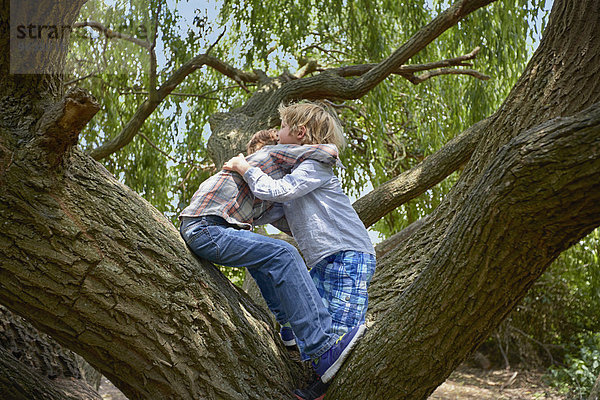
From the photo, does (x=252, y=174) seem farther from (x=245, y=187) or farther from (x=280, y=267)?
(x=280, y=267)

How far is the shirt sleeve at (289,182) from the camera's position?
2000 mm

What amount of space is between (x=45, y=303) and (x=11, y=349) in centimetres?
91

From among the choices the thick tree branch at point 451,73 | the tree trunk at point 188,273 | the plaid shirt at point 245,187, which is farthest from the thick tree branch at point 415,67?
the tree trunk at point 188,273

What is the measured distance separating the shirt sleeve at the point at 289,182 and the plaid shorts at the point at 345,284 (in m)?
0.27

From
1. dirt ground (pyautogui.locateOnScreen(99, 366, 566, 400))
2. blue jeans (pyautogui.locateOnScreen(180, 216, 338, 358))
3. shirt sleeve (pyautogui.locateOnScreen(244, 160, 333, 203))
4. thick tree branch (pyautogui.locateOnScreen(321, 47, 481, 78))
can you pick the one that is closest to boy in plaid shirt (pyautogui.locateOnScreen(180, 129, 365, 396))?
blue jeans (pyautogui.locateOnScreen(180, 216, 338, 358))

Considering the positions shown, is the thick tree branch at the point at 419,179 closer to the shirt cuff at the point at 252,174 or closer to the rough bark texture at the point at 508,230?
the rough bark texture at the point at 508,230

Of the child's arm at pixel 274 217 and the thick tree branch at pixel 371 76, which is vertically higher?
the thick tree branch at pixel 371 76

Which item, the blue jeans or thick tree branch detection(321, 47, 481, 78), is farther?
thick tree branch detection(321, 47, 481, 78)

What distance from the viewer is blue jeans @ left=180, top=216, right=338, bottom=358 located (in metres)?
1.84

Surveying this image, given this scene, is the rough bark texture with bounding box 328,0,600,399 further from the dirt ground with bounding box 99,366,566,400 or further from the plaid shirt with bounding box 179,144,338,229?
the dirt ground with bounding box 99,366,566,400

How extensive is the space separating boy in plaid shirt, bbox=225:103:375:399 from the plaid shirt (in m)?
0.04

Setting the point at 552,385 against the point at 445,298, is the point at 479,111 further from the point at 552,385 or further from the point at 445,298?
the point at 445,298

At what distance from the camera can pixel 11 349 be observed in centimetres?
238

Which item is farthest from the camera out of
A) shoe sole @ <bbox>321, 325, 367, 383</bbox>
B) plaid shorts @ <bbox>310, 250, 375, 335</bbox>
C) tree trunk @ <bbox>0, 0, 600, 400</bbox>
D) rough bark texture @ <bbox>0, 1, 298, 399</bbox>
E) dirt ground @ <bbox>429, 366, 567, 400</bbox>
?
dirt ground @ <bbox>429, 366, 567, 400</bbox>
